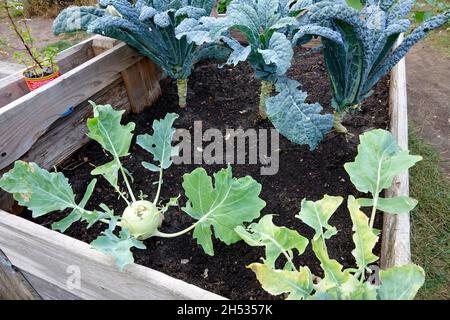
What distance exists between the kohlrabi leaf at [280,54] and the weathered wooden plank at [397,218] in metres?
0.56

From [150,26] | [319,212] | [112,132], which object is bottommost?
[319,212]

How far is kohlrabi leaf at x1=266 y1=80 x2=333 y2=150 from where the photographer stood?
1.44 metres

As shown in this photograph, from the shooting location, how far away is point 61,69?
1.98 metres

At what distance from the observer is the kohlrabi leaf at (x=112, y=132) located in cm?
137

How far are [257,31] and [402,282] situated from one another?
1060 millimetres

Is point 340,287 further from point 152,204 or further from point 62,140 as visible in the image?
point 62,140

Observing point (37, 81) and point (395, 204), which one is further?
point (37, 81)

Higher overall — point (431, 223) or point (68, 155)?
point (68, 155)

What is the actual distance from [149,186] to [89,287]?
0.52 meters

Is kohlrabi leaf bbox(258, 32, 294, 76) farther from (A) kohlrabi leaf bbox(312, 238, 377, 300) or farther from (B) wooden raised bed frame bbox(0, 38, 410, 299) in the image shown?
(A) kohlrabi leaf bbox(312, 238, 377, 300)

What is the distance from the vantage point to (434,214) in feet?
6.48

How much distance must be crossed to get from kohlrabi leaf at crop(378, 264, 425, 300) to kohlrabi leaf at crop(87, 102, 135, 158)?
94cm

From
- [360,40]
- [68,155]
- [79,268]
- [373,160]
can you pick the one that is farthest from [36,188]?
[360,40]
